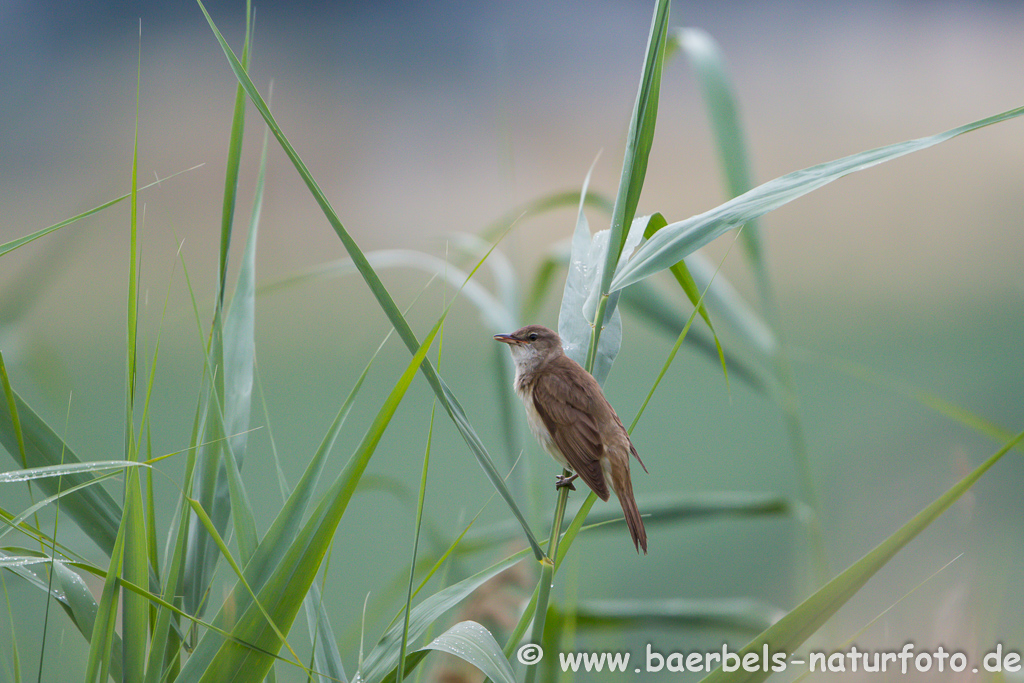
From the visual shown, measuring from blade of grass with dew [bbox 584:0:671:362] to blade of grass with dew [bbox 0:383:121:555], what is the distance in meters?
0.51

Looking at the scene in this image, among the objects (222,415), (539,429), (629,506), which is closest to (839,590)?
(629,506)

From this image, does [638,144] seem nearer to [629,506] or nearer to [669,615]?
[629,506]

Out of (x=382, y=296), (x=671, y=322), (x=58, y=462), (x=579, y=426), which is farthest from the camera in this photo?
(x=671, y=322)

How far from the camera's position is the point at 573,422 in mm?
674

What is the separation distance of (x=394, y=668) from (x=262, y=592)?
167 millimetres

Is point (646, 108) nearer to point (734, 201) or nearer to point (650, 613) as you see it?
point (734, 201)

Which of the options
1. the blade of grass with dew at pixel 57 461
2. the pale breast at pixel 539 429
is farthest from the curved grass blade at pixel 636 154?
the blade of grass with dew at pixel 57 461

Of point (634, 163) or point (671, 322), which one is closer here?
point (634, 163)

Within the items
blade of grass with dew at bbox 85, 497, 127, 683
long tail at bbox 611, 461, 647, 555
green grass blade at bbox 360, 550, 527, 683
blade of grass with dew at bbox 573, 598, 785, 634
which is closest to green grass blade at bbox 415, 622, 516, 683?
green grass blade at bbox 360, 550, 527, 683

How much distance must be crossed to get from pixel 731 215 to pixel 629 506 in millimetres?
323

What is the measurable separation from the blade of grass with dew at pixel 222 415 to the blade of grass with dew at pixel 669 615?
498mm

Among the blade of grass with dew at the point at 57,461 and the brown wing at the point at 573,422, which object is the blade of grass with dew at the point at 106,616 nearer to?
the blade of grass with dew at the point at 57,461

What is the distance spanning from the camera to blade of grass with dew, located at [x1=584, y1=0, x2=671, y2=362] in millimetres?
578

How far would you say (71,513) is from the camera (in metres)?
0.60
